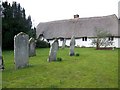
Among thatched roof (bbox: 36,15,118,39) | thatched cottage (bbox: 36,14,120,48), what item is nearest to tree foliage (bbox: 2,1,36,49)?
thatched cottage (bbox: 36,14,120,48)

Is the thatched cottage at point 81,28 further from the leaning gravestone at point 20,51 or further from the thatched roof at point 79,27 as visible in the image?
the leaning gravestone at point 20,51

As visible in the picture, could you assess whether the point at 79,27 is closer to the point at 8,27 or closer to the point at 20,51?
the point at 8,27

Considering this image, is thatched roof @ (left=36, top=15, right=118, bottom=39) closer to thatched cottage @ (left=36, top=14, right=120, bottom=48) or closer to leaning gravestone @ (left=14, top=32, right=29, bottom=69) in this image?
thatched cottage @ (left=36, top=14, right=120, bottom=48)

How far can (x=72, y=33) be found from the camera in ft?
213

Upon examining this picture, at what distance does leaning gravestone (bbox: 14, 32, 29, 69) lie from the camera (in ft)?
56.2

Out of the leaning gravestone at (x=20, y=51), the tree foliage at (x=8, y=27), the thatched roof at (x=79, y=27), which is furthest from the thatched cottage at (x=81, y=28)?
the leaning gravestone at (x=20, y=51)

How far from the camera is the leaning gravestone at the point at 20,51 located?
1712 cm

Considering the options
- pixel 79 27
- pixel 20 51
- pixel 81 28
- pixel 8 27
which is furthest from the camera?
pixel 79 27

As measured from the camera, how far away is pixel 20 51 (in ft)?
56.9

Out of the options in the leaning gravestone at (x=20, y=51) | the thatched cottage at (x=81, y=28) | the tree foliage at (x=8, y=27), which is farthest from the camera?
the thatched cottage at (x=81, y=28)

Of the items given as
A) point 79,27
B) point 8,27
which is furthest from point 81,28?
point 8,27

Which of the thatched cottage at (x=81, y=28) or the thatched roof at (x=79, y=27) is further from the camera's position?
the thatched roof at (x=79, y=27)

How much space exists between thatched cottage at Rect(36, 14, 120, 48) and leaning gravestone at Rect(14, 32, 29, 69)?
137 ft

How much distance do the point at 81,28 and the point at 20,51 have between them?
48.4 m
